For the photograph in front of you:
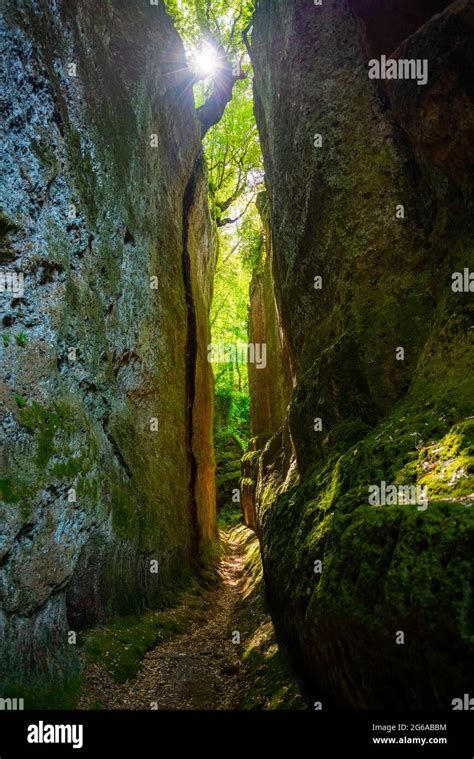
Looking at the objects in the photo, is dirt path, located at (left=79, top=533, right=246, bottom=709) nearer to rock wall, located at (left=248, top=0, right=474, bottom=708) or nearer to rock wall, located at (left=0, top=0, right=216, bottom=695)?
rock wall, located at (left=0, top=0, right=216, bottom=695)

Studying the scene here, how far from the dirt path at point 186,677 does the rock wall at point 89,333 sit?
2.97ft

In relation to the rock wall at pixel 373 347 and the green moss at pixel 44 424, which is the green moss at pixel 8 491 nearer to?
the green moss at pixel 44 424

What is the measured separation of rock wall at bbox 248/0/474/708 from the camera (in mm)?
3438

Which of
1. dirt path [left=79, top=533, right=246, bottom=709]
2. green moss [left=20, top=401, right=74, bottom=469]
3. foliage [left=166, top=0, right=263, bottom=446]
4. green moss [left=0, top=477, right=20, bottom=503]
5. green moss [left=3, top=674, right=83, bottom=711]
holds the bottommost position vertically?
dirt path [left=79, top=533, right=246, bottom=709]

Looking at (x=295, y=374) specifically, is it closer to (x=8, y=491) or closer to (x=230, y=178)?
(x=8, y=491)

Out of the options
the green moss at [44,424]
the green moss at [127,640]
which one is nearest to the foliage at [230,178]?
the green moss at [44,424]

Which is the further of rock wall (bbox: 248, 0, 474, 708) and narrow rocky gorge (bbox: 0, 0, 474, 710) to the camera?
narrow rocky gorge (bbox: 0, 0, 474, 710)

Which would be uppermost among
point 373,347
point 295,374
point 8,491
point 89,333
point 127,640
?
point 89,333

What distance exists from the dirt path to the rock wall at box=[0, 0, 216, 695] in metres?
0.91

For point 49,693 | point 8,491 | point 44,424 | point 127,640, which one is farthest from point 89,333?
point 127,640

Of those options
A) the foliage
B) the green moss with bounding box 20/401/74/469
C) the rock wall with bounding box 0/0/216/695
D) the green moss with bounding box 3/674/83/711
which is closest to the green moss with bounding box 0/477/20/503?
the rock wall with bounding box 0/0/216/695

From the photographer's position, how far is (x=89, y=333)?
775 cm

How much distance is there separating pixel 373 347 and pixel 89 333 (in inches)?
188

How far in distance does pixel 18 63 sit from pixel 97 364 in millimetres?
4534
